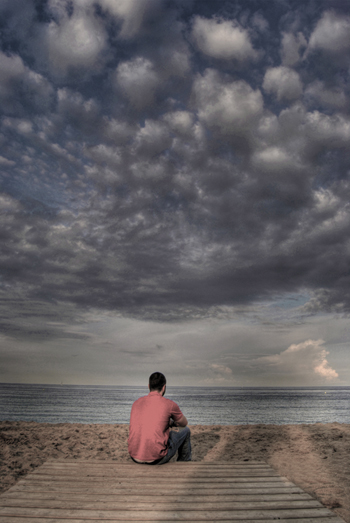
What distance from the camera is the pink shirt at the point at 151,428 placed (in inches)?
189

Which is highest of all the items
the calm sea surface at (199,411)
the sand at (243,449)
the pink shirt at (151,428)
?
the pink shirt at (151,428)

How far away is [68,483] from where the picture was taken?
377 cm

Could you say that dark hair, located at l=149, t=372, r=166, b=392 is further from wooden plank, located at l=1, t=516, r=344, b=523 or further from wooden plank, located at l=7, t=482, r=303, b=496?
wooden plank, located at l=1, t=516, r=344, b=523

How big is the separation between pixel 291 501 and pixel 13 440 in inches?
409

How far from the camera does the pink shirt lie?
4805 millimetres

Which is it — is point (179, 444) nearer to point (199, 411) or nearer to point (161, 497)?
point (161, 497)

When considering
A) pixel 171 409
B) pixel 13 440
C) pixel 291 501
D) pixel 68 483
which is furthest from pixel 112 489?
pixel 13 440

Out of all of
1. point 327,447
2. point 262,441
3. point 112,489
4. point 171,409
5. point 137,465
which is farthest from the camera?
point 262,441

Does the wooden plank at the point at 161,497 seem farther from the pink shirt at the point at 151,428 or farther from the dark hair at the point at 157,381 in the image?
the dark hair at the point at 157,381

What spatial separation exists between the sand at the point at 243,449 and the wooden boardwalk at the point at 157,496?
315cm

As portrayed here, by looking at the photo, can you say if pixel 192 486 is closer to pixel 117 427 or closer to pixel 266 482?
pixel 266 482

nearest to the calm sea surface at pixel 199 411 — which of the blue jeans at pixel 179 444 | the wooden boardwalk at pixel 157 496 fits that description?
the blue jeans at pixel 179 444

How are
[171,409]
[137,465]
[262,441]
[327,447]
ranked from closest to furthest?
[137,465] → [171,409] → [327,447] → [262,441]

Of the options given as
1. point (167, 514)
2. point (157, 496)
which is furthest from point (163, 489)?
point (167, 514)
